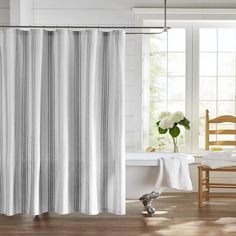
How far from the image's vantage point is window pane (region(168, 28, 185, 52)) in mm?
7320

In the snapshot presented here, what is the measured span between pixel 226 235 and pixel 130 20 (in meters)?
3.29

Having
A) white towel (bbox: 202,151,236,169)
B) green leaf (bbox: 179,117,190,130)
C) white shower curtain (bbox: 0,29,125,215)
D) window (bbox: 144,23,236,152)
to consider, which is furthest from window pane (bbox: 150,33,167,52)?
white shower curtain (bbox: 0,29,125,215)

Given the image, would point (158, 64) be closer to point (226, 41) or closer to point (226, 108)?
point (226, 41)

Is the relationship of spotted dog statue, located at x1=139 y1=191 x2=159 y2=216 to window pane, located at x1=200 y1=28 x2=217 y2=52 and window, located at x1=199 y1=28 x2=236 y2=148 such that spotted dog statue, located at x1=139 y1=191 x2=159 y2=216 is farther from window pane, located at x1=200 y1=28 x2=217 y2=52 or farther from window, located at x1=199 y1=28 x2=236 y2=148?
window pane, located at x1=200 y1=28 x2=217 y2=52

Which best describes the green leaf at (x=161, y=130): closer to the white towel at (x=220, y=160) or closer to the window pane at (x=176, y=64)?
the window pane at (x=176, y=64)

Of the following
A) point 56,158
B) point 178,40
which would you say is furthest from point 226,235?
point 178,40

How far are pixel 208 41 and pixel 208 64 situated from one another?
0.97 feet

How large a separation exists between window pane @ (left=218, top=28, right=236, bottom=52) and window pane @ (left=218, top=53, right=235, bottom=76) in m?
0.08

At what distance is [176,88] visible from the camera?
7.35 m

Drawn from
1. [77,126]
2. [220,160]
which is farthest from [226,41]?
[77,126]

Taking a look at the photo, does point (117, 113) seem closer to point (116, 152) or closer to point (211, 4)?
point (116, 152)

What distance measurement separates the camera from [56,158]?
16.8 feet

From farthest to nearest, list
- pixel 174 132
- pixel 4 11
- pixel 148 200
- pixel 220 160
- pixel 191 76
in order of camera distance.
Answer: pixel 191 76 < pixel 174 132 < pixel 4 11 < pixel 220 160 < pixel 148 200

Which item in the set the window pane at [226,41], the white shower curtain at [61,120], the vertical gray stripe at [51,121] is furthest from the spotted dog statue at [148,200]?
the window pane at [226,41]
